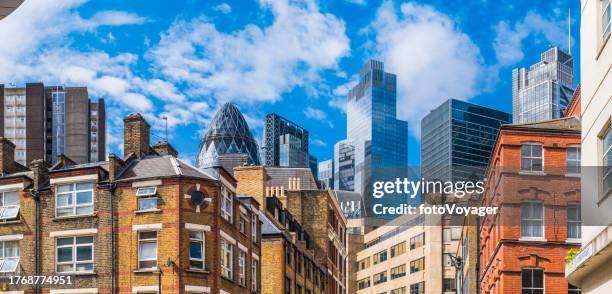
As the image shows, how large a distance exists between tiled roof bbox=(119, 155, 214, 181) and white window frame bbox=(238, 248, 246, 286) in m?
6.75

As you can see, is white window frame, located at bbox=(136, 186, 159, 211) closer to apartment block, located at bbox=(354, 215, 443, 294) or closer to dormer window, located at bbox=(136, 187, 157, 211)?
dormer window, located at bbox=(136, 187, 157, 211)

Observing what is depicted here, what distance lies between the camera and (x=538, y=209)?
56.2 metres

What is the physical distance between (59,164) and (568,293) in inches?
1221

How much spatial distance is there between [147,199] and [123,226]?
2022 mm

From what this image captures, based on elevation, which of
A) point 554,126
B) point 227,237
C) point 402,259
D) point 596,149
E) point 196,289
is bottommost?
point 196,289

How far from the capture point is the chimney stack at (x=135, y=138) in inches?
2502

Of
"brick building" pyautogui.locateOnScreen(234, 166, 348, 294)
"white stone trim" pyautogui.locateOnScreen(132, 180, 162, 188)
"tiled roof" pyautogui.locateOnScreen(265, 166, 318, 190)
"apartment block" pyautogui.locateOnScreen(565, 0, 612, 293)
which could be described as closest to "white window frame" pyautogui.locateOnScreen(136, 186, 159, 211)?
"white stone trim" pyautogui.locateOnScreen(132, 180, 162, 188)

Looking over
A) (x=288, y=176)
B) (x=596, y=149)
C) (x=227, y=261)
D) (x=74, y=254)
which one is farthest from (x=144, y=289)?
(x=288, y=176)

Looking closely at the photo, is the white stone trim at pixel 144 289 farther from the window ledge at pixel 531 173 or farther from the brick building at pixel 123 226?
the window ledge at pixel 531 173

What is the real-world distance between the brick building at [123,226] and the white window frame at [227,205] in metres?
0.08

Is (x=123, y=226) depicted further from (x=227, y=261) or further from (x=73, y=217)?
(x=227, y=261)

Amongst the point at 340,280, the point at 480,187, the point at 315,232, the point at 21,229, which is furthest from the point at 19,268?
the point at 340,280

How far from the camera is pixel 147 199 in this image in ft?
196

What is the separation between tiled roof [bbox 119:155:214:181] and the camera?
60.7 meters
